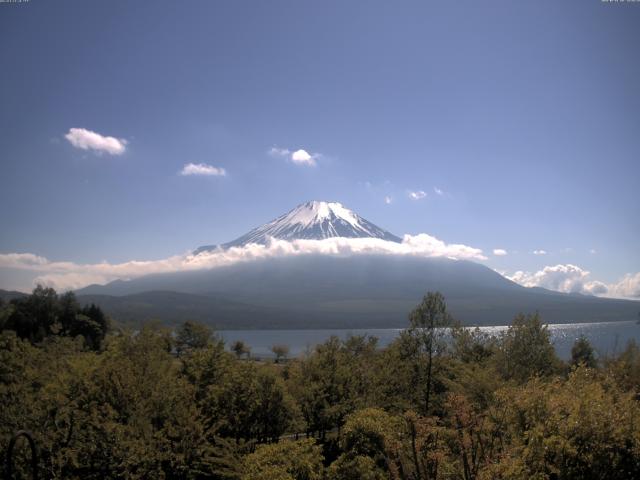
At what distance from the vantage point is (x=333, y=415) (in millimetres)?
26875

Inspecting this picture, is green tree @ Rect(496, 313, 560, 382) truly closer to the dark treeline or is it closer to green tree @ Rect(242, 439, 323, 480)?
the dark treeline

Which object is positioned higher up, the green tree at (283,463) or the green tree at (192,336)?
the green tree at (283,463)

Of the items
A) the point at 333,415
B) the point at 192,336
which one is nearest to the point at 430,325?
the point at 333,415

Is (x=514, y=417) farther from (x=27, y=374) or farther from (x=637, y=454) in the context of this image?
(x=27, y=374)

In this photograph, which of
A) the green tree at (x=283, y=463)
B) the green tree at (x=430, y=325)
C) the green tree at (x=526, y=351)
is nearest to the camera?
the green tree at (x=283, y=463)

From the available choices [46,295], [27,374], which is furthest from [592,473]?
[46,295]

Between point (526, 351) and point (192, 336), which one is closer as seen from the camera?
point (526, 351)

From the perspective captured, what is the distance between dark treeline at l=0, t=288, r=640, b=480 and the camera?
14.1 meters

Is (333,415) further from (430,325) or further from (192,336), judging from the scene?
(192,336)

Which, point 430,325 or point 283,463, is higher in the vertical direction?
point 430,325

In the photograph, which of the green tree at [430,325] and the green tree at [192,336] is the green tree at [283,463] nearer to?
the green tree at [430,325]

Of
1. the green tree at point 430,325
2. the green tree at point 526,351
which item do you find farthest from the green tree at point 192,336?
the green tree at point 526,351

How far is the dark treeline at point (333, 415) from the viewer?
46.2 ft

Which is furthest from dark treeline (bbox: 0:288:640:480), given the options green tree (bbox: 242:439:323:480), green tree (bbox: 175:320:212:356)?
green tree (bbox: 175:320:212:356)
